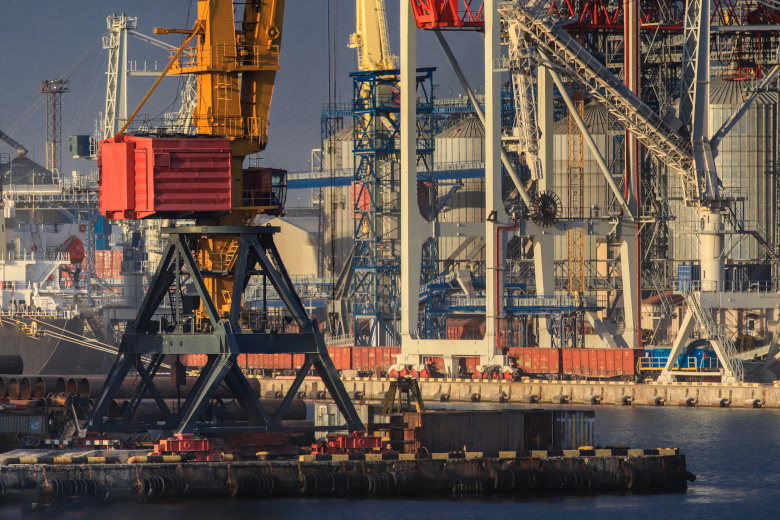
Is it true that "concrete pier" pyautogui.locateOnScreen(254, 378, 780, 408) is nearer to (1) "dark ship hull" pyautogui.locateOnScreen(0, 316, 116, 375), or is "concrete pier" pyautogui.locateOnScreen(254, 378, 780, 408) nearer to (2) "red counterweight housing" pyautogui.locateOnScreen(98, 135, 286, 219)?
(1) "dark ship hull" pyautogui.locateOnScreen(0, 316, 116, 375)

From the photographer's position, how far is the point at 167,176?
5028cm

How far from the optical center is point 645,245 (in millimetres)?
105312

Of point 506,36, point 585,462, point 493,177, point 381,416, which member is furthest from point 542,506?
point 506,36

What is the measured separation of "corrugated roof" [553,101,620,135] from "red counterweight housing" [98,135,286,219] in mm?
61990

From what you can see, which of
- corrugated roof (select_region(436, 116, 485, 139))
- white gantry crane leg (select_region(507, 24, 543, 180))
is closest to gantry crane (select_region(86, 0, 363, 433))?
white gantry crane leg (select_region(507, 24, 543, 180))

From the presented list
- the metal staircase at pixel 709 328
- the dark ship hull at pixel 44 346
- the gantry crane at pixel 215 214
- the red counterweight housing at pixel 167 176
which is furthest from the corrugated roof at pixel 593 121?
the red counterweight housing at pixel 167 176

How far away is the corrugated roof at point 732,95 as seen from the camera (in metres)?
106

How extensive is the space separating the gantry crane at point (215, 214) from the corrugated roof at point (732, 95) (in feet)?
196

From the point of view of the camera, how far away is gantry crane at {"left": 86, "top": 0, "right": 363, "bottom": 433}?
165 ft

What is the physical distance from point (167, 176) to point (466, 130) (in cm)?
7400

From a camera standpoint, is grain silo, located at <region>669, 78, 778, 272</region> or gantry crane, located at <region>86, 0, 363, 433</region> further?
grain silo, located at <region>669, 78, 778, 272</region>

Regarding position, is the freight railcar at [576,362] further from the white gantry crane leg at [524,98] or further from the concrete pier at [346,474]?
the concrete pier at [346,474]

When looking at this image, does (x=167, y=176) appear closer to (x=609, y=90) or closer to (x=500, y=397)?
(x=500, y=397)

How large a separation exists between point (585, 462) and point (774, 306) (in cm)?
3496
